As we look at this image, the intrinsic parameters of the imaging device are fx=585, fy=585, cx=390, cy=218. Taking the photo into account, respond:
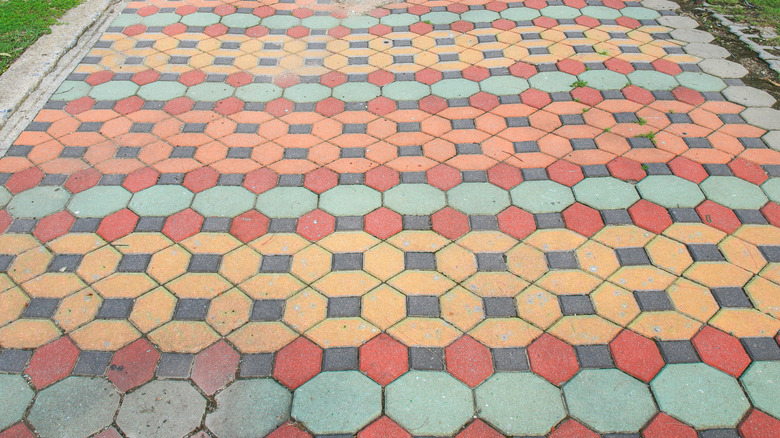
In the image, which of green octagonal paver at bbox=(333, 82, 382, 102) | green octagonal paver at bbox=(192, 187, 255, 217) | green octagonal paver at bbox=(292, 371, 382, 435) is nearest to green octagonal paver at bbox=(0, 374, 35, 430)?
green octagonal paver at bbox=(292, 371, 382, 435)

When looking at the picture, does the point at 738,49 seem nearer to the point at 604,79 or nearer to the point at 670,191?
the point at 604,79

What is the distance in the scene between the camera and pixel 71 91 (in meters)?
4.77

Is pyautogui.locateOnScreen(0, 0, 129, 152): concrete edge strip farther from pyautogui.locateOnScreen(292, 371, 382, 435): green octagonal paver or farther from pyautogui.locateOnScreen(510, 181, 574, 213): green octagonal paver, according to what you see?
pyautogui.locateOnScreen(510, 181, 574, 213): green octagonal paver

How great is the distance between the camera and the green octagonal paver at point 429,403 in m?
2.40

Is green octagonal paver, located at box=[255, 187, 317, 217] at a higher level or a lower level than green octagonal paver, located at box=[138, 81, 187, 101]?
higher

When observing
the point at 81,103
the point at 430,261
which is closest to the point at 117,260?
the point at 430,261

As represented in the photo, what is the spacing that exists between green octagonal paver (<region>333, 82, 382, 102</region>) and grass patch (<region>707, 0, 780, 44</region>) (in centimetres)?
369

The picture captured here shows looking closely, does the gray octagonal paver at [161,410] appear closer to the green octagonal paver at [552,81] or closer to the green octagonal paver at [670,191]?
the green octagonal paver at [670,191]

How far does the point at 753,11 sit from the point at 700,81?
1.79m

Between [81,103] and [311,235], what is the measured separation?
2542 millimetres

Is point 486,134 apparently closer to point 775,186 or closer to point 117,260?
point 775,186

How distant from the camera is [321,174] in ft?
12.6

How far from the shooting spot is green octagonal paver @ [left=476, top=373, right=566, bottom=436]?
239 centimetres

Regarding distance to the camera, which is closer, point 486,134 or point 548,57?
point 486,134
